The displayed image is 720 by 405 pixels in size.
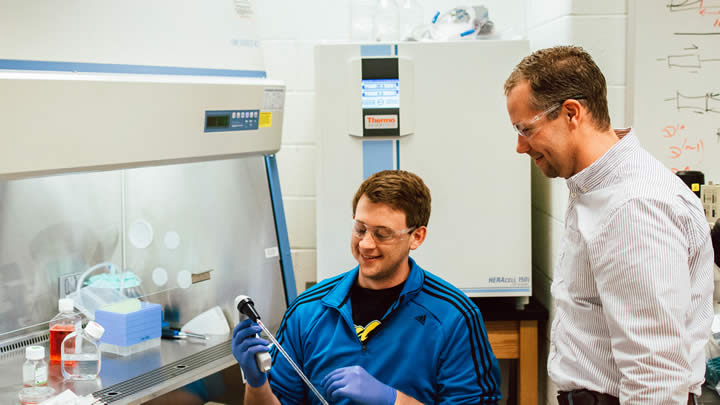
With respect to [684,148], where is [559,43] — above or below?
above

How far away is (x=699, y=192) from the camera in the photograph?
216 centimetres

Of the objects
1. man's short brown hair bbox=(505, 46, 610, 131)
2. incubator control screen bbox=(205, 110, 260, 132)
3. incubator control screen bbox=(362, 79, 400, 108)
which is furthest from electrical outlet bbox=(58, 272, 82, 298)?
man's short brown hair bbox=(505, 46, 610, 131)

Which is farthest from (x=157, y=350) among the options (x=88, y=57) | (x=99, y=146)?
(x=88, y=57)

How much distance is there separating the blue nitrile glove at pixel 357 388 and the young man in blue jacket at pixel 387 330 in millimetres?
34

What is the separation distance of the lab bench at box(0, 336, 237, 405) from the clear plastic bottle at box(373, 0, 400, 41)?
4.63 feet

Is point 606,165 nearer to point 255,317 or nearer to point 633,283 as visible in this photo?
Result: point 633,283

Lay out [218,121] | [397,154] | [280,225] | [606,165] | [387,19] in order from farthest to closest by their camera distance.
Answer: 1. [387,19]
2. [397,154]
3. [280,225]
4. [218,121]
5. [606,165]

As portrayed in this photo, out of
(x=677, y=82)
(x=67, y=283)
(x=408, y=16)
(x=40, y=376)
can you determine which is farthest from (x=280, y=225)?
(x=677, y=82)

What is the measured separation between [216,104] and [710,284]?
53.6 inches

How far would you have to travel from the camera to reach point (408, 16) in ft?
9.87

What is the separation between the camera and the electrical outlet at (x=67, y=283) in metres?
2.15

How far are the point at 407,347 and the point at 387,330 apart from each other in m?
0.06

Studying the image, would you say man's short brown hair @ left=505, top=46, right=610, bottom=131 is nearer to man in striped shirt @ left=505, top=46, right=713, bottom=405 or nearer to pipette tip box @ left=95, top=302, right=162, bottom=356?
man in striped shirt @ left=505, top=46, right=713, bottom=405

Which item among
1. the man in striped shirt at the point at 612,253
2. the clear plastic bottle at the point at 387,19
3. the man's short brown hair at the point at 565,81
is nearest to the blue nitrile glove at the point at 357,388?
the man in striped shirt at the point at 612,253
